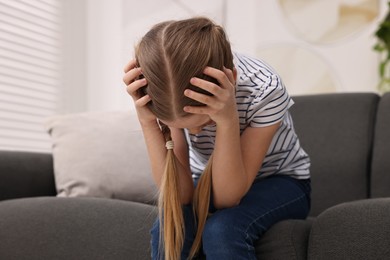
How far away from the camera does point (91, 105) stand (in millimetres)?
2984

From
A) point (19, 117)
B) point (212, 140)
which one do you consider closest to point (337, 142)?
point (212, 140)

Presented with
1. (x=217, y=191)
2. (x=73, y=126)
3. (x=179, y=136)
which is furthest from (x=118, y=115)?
(x=217, y=191)

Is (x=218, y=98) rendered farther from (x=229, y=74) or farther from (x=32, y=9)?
(x=32, y=9)

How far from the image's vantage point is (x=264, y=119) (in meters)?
1.21

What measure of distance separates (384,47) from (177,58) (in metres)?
1.71

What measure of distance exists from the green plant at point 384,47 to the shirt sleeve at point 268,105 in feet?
4.68

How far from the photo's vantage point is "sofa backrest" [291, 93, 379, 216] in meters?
1.77

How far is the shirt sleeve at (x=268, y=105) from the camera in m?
1.21

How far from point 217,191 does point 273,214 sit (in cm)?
14

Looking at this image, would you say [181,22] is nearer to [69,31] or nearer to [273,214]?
[273,214]

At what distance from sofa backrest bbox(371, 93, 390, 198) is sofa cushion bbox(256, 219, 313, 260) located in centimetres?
59

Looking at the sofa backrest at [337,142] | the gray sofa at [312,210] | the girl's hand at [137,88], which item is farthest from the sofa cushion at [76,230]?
the sofa backrest at [337,142]

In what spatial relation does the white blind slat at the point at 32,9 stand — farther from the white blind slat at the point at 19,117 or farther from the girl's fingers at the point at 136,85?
the girl's fingers at the point at 136,85

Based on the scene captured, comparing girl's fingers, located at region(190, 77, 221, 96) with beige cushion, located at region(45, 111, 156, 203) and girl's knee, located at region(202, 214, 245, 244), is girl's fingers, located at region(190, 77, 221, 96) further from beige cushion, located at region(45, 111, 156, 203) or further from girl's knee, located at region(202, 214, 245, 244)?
beige cushion, located at region(45, 111, 156, 203)
